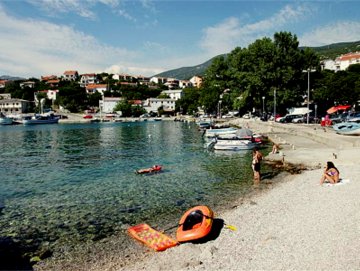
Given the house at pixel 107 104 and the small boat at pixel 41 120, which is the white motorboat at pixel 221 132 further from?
the house at pixel 107 104

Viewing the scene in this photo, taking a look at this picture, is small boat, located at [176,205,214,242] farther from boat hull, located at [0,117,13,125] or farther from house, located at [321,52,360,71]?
house, located at [321,52,360,71]

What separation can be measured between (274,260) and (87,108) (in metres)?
156

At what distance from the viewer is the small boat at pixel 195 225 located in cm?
1073

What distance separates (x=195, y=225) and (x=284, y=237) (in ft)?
10.3

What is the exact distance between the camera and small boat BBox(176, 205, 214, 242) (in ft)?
35.2

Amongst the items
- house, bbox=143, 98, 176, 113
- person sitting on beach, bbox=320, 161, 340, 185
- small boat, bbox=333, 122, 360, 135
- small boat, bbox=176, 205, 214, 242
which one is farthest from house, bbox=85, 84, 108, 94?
small boat, bbox=176, 205, 214, 242

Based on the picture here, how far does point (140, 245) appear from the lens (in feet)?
35.6

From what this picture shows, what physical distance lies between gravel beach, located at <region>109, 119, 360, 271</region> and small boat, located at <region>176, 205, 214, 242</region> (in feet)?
0.99

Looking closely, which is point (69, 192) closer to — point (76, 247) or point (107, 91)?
point (76, 247)

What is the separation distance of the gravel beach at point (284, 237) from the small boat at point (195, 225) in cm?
30

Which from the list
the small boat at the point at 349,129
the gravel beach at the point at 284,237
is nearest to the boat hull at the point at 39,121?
the small boat at the point at 349,129

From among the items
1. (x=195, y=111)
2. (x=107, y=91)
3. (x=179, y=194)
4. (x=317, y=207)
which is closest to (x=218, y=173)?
(x=179, y=194)

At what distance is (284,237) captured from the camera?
408 inches

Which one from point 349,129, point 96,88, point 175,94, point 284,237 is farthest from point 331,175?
→ point 96,88
